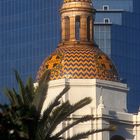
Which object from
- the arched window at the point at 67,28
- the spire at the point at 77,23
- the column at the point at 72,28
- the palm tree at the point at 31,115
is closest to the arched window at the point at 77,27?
the spire at the point at 77,23

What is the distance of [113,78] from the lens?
325ft

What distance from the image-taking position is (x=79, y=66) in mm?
97875

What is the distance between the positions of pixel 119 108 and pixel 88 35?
5.13 m

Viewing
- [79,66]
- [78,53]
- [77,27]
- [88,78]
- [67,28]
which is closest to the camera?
[79,66]

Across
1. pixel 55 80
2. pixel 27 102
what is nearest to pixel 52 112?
pixel 27 102

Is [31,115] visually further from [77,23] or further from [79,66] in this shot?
[77,23]

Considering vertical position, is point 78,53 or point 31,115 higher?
point 78,53

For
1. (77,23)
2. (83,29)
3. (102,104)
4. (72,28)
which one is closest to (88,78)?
(102,104)

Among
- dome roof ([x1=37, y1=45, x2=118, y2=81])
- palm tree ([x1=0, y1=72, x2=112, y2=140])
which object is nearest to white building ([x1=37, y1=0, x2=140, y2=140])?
dome roof ([x1=37, y1=45, x2=118, y2=81])

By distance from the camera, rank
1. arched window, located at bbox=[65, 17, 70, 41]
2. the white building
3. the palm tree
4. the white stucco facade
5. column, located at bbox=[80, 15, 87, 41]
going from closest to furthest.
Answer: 1. the palm tree
2. the white stucco facade
3. the white building
4. column, located at bbox=[80, 15, 87, 41]
5. arched window, located at bbox=[65, 17, 70, 41]

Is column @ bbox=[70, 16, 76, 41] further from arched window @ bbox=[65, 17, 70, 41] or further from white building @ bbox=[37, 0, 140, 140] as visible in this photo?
arched window @ bbox=[65, 17, 70, 41]

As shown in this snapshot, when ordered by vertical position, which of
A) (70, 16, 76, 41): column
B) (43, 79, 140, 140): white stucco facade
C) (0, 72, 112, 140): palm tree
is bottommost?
(0, 72, 112, 140): palm tree

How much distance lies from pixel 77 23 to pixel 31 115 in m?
27.6

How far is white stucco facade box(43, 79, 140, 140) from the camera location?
9650 cm
